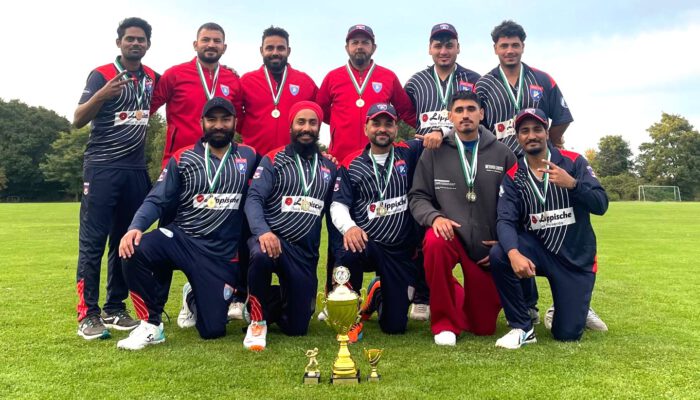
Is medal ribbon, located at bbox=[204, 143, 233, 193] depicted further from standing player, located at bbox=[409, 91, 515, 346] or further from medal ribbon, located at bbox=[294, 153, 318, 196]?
standing player, located at bbox=[409, 91, 515, 346]

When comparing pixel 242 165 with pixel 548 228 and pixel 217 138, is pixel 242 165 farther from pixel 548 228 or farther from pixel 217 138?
pixel 548 228

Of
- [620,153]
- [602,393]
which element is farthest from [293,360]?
[620,153]

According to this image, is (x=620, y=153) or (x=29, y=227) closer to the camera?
(x=29, y=227)

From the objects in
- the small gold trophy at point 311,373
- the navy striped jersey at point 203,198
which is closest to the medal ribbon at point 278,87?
the navy striped jersey at point 203,198

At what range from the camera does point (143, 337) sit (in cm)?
433

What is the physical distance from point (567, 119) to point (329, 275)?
3.01 m

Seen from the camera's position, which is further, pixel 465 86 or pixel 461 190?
pixel 465 86

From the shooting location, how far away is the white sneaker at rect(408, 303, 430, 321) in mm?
5567

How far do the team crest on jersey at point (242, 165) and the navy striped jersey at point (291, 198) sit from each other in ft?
0.59

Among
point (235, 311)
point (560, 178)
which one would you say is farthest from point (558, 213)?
point (235, 311)

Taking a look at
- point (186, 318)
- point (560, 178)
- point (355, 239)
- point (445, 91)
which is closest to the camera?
point (560, 178)

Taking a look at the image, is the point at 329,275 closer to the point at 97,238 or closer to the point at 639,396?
the point at 97,238

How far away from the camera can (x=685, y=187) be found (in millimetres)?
69500

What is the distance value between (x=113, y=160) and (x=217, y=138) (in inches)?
42.5
